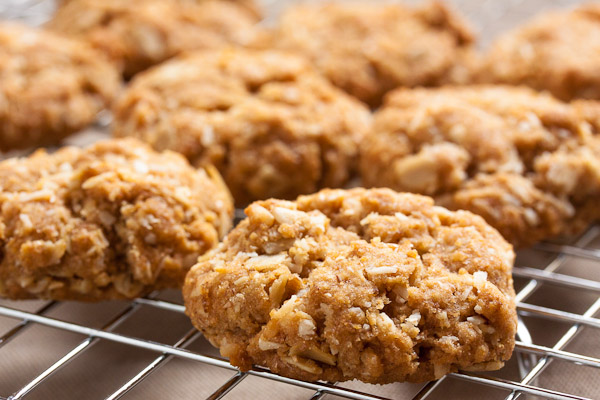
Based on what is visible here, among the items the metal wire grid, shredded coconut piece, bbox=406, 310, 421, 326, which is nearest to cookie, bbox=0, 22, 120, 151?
the metal wire grid

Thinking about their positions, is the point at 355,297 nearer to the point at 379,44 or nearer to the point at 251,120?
the point at 251,120

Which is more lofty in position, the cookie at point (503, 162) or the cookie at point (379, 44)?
the cookie at point (379, 44)

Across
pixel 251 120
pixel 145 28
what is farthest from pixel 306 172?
pixel 145 28

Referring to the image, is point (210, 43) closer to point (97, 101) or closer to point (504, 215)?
point (97, 101)

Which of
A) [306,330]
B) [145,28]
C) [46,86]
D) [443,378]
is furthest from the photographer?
[145,28]

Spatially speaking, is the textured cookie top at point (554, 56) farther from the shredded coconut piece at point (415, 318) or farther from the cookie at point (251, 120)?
the shredded coconut piece at point (415, 318)

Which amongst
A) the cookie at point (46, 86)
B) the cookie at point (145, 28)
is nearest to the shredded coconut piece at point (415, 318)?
the cookie at point (46, 86)
